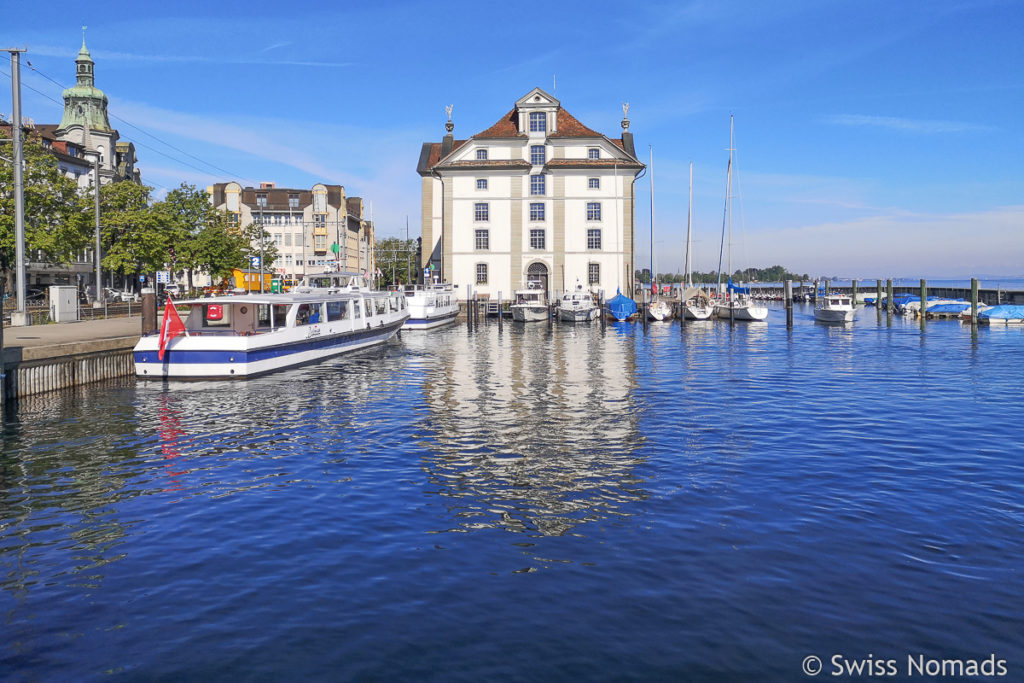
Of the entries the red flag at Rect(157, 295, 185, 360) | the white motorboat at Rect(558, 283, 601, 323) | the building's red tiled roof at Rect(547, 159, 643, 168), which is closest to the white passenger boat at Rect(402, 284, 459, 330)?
the white motorboat at Rect(558, 283, 601, 323)

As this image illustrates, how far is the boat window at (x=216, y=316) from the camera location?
31297mm

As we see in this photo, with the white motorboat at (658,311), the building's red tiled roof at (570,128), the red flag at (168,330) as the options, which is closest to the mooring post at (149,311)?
the red flag at (168,330)

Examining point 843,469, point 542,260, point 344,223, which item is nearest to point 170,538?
point 843,469

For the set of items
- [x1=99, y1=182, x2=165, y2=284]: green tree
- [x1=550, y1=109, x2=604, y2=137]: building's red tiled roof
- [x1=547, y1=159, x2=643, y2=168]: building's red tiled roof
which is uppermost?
[x1=550, y1=109, x2=604, y2=137]: building's red tiled roof

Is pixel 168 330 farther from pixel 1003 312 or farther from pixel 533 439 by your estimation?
pixel 1003 312

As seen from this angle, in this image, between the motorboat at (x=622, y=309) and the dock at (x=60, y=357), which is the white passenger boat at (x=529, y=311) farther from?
the dock at (x=60, y=357)

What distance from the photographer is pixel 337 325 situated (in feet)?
123

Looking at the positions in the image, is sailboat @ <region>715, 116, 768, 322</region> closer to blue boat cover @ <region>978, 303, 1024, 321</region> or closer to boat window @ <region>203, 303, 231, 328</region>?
blue boat cover @ <region>978, 303, 1024, 321</region>

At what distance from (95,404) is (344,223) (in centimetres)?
10257

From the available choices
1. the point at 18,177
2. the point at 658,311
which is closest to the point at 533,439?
the point at 18,177

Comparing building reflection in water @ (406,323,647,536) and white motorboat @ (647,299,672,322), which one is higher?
white motorboat @ (647,299,672,322)

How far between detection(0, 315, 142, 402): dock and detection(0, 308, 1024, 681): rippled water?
1037 mm

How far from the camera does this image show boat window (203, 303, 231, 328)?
103 feet

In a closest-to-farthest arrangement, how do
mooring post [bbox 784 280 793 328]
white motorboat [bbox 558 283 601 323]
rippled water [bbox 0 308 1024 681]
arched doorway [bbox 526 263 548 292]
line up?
rippled water [bbox 0 308 1024 681], mooring post [bbox 784 280 793 328], white motorboat [bbox 558 283 601 323], arched doorway [bbox 526 263 548 292]
